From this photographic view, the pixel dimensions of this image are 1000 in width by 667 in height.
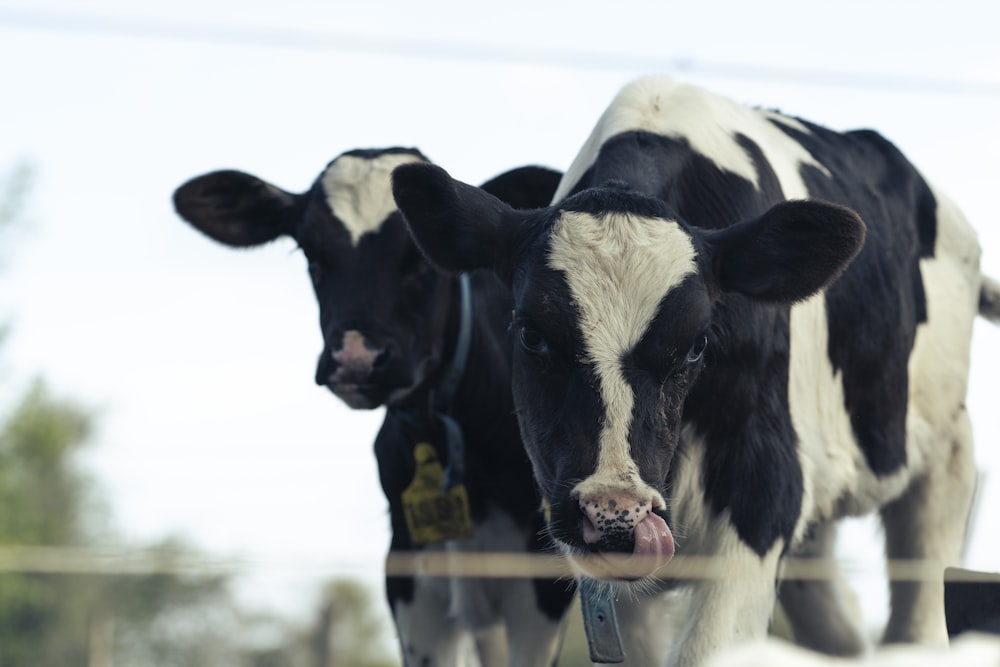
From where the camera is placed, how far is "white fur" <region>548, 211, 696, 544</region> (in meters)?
3.55

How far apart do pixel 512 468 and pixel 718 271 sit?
1.55m

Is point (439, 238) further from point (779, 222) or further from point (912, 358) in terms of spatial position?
point (912, 358)

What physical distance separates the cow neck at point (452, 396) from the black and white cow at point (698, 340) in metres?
0.80

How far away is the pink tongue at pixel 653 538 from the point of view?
338 cm

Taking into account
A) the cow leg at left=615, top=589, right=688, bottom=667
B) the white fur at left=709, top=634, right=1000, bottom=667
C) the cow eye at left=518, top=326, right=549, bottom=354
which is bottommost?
the cow leg at left=615, top=589, right=688, bottom=667

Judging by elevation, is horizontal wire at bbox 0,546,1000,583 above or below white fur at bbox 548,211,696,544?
below

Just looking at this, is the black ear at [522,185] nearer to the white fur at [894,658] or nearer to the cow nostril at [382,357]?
the cow nostril at [382,357]

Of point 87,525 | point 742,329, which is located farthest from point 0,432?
point 742,329

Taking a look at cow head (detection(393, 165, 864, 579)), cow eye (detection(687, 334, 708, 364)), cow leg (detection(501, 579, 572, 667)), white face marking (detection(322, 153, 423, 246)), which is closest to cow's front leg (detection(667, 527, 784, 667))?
cow head (detection(393, 165, 864, 579))

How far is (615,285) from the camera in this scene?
375 centimetres

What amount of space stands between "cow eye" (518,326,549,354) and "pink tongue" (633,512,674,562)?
556 millimetres

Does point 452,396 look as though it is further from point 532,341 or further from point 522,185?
point 532,341

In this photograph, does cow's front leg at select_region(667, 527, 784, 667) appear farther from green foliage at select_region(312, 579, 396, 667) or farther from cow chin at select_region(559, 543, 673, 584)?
green foliage at select_region(312, 579, 396, 667)

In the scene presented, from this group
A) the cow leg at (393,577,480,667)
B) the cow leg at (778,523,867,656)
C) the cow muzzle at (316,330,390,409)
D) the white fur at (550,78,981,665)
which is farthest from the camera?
the cow leg at (778,523,867,656)
